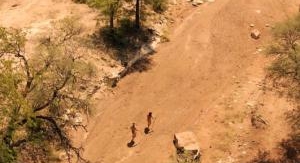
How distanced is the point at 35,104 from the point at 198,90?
17.9 metres

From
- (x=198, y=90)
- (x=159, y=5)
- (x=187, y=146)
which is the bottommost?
(x=187, y=146)

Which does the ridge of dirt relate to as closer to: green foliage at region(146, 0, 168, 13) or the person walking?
the person walking

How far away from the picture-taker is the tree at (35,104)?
29.5 meters

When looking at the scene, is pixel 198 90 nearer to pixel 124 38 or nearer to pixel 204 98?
pixel 204 98

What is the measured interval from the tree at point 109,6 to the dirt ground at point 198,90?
274 centimetres

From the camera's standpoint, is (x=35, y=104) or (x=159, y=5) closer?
(x=35, y=104)

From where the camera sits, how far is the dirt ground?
39.8 meters

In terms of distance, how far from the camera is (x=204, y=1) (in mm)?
60406

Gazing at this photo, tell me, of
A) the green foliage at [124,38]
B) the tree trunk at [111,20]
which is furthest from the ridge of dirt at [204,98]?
the tree trunk at [111,20]

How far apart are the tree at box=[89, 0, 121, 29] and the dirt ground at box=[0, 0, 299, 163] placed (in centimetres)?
Answer: 274

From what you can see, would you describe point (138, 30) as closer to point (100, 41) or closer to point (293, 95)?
point (100, 41)

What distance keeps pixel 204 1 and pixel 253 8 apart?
6.14 metres

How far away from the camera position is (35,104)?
33.2m

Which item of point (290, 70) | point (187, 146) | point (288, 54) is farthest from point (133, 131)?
point (288, 54)
